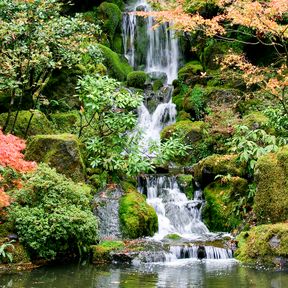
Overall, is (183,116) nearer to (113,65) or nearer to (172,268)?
(113,65)

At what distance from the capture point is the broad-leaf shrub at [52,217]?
972cm

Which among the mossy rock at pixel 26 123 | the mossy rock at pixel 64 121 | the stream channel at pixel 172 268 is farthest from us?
the mossy rock at pixel 64 121

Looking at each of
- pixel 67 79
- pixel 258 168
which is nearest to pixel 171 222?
pixel 258 168

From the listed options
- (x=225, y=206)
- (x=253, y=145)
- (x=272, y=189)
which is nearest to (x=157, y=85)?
(x=253, y=145)

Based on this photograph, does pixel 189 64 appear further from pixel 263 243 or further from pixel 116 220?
pixel 263 243

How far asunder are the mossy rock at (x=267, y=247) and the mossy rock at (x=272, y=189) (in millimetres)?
560

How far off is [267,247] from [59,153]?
19.1ft

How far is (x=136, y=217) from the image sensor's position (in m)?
12.2

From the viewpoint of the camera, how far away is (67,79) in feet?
57.9

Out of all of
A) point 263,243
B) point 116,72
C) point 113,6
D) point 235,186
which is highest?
point 113,6

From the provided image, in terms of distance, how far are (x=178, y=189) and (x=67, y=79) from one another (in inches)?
245

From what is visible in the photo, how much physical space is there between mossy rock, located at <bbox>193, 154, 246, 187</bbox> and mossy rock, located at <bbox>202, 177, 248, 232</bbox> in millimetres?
358

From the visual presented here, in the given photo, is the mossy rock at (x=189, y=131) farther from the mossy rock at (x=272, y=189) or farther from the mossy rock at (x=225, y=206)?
the mossy rock at (x=272, y=189)

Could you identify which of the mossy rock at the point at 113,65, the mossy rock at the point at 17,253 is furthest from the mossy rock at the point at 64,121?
the mossy rock at the point at 113,65
